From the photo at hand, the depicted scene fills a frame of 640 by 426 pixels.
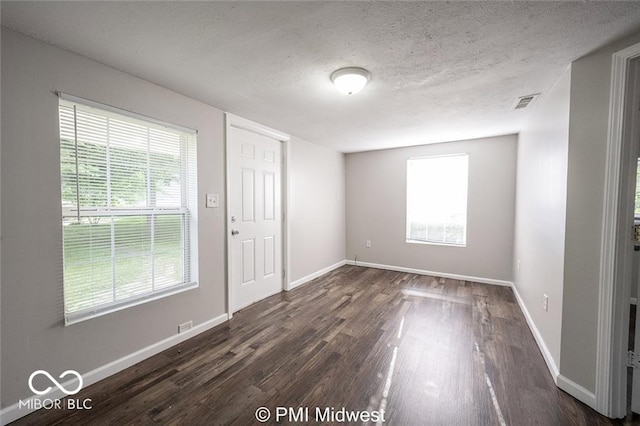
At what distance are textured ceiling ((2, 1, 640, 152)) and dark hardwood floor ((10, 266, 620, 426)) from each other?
89.5 inches

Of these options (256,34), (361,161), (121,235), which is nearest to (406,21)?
(256,34)

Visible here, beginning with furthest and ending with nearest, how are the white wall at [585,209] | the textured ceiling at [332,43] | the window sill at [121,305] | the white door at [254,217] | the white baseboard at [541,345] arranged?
the white door at [254,217], the white baseboard at [541,345], the window sill at [121,305], the white wall at [585,209], the textured ceiling at [332,43]

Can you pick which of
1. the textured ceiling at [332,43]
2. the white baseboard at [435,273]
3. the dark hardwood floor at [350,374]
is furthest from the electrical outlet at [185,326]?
the white baseboard at [435,273]

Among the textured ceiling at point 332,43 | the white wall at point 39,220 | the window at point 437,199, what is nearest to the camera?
the textured ceiling at point 332,43

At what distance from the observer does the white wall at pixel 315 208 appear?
387 centimetres

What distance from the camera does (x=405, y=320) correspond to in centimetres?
277

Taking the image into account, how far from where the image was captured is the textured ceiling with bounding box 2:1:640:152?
4.24ft

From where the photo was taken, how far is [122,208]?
6.43ft

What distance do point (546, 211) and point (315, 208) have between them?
2957 mm

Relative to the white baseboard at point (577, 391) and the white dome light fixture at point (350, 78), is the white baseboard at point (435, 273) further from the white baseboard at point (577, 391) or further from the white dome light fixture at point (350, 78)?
the white dome light fixture at point (350, 78)

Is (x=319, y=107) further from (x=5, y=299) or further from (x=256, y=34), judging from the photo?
(x=5, y=299)

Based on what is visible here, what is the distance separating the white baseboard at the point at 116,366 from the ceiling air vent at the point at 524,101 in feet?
12.3

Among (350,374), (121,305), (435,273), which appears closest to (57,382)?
(121,305)

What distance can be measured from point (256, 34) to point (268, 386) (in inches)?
90.9
